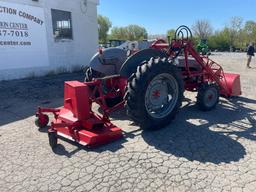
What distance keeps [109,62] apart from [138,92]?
171cm

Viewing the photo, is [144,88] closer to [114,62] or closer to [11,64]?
[114,62]

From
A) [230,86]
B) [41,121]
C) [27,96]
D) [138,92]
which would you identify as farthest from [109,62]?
[27,96]

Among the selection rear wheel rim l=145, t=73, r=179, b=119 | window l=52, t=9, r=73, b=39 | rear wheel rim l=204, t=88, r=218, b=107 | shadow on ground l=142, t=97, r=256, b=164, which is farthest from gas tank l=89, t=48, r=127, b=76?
window l=52, t=9, r=73, b=39

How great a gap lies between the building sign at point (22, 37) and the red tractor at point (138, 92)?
6198 mm

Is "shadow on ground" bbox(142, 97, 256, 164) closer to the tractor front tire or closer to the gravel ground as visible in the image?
the gravel ground

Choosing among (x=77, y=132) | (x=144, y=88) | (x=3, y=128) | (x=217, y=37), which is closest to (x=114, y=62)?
(x=144, y=88)

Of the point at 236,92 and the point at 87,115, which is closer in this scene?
the point at 87,115

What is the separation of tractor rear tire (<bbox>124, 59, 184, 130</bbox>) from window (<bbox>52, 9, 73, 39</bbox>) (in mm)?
9276

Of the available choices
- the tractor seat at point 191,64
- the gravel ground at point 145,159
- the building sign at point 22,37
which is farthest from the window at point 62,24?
the tractor seat at point 191,64

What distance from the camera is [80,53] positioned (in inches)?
560

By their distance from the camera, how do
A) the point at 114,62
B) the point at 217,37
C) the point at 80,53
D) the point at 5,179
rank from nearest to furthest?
the point at 5,179, the point at 114,62, the point at 80,53, the point at 217,37

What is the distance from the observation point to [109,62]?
5820mm

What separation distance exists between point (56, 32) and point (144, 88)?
9685 mm

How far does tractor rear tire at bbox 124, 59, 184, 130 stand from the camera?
14.4ft
